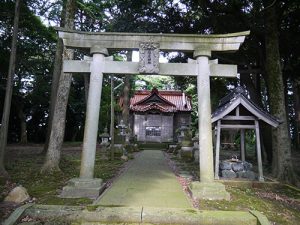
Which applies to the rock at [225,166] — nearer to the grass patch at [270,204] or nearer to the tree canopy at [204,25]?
the grass patch at [270,204]

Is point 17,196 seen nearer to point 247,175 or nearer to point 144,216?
point 144,216

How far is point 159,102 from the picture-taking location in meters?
31.4

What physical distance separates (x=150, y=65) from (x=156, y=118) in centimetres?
2304

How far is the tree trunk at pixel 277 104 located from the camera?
33.5 ft

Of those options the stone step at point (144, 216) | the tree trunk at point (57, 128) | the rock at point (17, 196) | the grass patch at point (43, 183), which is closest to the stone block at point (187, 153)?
the grass patch at point (43, 183)

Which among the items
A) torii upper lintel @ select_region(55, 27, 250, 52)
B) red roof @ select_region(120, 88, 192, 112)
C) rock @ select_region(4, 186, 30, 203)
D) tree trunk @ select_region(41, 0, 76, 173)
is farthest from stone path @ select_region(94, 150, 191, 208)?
red roof @ select_region(120, 88, 192, 112)

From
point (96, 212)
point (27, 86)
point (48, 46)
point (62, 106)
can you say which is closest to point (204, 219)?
point (96, 212)

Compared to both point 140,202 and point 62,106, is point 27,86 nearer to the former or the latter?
point 62,106

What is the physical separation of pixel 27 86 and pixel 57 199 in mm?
24935

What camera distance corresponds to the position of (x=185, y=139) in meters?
17.7

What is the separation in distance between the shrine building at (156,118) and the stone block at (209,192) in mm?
22507

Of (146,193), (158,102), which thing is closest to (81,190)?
(146,193)

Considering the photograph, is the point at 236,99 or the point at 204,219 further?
the point at 236,99

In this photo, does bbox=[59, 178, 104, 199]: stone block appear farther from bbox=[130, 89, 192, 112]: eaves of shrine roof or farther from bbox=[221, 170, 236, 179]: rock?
bbox=[130, 89, 192, 112]: eaves of shrine roof
